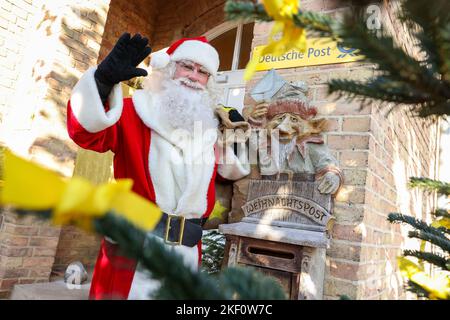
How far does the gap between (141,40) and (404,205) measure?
8.13 feet

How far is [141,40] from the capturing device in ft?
4.55

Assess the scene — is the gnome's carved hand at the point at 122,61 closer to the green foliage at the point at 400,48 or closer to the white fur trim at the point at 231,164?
the white fur trim at the point at 231,164

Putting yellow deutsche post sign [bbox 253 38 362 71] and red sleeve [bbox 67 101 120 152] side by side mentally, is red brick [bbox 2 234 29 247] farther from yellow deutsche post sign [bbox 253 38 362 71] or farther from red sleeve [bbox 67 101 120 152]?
yellow deutsche post sign [bbox 253 38 362 71]

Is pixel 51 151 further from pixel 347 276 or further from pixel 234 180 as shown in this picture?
pixel 347 276

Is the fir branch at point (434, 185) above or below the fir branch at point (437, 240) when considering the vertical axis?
above

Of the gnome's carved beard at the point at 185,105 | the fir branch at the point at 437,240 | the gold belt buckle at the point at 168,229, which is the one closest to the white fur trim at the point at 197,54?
the gnome's carved beard at the point at 185,105

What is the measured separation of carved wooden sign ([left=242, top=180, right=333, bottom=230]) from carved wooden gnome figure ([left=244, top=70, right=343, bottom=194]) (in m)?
0.06

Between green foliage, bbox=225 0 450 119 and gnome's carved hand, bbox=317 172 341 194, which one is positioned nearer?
green foliage, bbox=225 0 450 119

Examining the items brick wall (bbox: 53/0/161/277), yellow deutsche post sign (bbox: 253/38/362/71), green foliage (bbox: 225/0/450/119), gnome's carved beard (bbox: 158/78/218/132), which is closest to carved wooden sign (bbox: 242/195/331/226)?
gnome's carved beard (bbox: 158/78/218/132)

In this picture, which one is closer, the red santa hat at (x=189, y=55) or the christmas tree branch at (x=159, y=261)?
the christmas tree branch at (x=159, y=261)

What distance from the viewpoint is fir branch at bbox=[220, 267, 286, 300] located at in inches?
15.8

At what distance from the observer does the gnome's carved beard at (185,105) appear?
177 centimetres

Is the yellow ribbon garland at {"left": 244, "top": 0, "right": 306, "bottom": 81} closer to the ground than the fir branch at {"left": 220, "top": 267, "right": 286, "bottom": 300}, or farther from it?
farther from it
